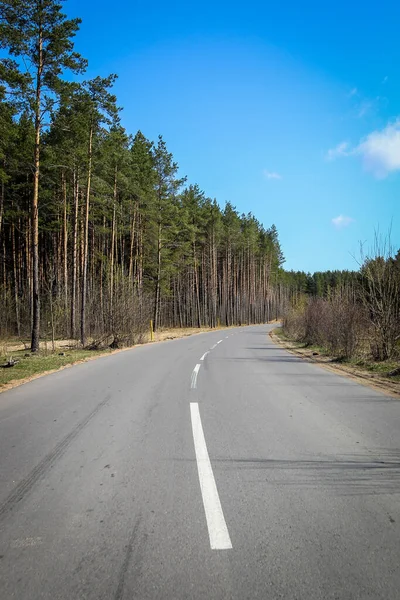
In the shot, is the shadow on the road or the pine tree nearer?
the shadow on the road

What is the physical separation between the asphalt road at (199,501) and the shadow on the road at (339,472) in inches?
0.9

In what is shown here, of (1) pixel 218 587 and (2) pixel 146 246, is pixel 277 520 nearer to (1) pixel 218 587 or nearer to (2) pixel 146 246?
(1) pixel 218 587

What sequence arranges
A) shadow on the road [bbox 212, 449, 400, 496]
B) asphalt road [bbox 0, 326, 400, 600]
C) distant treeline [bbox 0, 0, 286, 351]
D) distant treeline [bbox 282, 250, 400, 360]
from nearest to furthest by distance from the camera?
asphalt road [bbox 0, 326, 400, 600] → shadow on the road [bbox 212, 449, 400, 496] → distant treeline [bbox 282, 250, 400, 360] → distant treeline [bbox 0, 0, 286, 351]

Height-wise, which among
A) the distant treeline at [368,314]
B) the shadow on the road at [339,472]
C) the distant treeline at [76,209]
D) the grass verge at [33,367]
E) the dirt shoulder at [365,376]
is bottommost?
the dirt shoulder at [365,376]

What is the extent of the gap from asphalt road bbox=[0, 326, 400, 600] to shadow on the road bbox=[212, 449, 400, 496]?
2cm

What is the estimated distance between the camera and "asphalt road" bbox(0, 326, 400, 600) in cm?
232

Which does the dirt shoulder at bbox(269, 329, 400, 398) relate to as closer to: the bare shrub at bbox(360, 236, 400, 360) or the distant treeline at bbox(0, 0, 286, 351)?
the bare shrub at bbox(360, 236, 400, 360)

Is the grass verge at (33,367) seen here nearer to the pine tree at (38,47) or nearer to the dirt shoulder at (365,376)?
the pine tree at (38,47)

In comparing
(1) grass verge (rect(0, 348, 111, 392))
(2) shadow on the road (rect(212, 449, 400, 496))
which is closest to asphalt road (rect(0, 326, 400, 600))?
(2) shadow on the road (rect(212, 449, 400, 496))

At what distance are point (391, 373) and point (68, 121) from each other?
18.2 m

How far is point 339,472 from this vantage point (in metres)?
3.93

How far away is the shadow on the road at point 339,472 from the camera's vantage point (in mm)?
3590

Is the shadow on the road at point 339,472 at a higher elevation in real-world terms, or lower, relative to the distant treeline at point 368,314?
lower

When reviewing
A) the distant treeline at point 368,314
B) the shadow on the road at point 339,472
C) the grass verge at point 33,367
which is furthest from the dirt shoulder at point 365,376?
the grass verge at point 33,367
